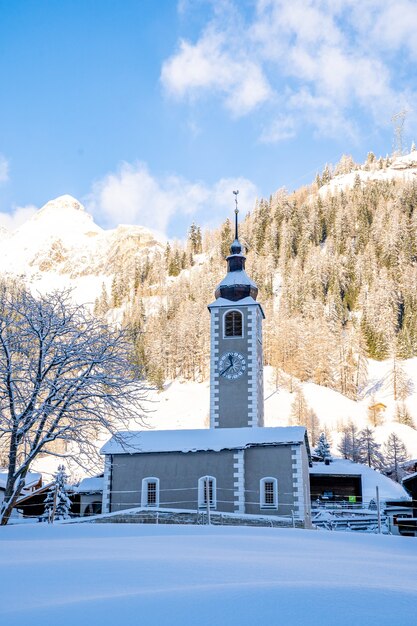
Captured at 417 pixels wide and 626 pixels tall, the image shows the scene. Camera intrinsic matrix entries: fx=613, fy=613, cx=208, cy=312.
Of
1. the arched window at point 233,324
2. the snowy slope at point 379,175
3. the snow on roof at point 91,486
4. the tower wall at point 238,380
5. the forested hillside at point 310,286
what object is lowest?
the snow on roof at point 91,486

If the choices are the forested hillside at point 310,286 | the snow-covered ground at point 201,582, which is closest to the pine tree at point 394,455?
the forested hillside at point 310,286

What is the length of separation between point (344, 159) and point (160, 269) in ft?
226

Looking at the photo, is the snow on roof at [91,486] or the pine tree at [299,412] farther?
the pine tree at [299,412]

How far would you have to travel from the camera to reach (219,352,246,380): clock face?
31828 millimetres

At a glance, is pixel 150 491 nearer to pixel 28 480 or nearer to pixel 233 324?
pixel 233 324

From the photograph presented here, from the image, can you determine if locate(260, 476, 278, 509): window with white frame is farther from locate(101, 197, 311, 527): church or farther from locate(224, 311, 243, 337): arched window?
locate(224, 311, 243, 337): arched window

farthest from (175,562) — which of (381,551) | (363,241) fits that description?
(363,241)

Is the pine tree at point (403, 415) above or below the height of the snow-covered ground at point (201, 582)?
above

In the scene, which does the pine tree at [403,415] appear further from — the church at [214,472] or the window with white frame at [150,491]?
the window with white frame at [150,491]

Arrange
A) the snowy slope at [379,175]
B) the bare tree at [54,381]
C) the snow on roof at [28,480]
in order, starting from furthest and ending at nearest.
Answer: the snowy slope at [379,175], the snow on roof at [28,480], the bare tree at [54,381]

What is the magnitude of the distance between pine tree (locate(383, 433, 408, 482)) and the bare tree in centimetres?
4683

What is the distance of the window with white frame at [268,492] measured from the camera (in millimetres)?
25714

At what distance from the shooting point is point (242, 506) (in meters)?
25.7

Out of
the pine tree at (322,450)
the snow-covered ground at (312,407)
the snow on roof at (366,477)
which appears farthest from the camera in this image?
the snow-covered ground at (312,407)
